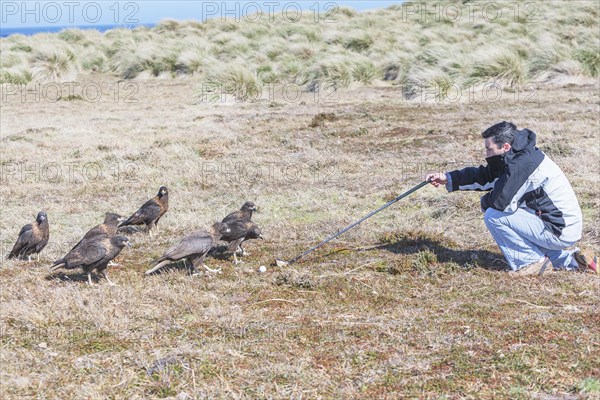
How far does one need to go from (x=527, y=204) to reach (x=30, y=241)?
489cm

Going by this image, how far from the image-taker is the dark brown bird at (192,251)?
6609 mm

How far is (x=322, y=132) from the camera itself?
14.5 meters

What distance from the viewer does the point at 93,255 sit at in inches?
248

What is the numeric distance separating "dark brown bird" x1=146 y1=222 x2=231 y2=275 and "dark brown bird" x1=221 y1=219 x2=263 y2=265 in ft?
0.67

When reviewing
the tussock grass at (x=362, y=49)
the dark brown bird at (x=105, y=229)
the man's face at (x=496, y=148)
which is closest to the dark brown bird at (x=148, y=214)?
the dark brown bird at (x=105, y=229)

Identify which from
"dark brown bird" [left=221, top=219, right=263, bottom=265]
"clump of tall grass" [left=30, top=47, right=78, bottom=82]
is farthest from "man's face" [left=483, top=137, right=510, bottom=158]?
"clump of tall grass" [left=30, top=47, right=78, bottom=82]

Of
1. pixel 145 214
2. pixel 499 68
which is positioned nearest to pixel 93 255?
pixel 145 214

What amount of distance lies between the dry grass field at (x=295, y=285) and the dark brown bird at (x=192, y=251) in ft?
0.47

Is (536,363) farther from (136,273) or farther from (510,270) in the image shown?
(136,273)

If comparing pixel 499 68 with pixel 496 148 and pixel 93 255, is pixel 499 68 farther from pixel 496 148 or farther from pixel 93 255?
pixel 93 255

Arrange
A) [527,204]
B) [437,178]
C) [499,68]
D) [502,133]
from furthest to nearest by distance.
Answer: [499,68]
[437,178]
[527,204]
[502,133]

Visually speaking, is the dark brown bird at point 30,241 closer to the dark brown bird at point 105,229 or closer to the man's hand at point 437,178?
the dark brown bird at point 105,229

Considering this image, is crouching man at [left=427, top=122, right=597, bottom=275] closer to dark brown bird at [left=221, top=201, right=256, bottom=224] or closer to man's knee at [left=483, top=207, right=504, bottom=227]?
man's knee at [left=483, top=207, right=504, bottom=227]

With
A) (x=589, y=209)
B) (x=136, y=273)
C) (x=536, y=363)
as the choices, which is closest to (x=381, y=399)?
(x=536, y=363)
